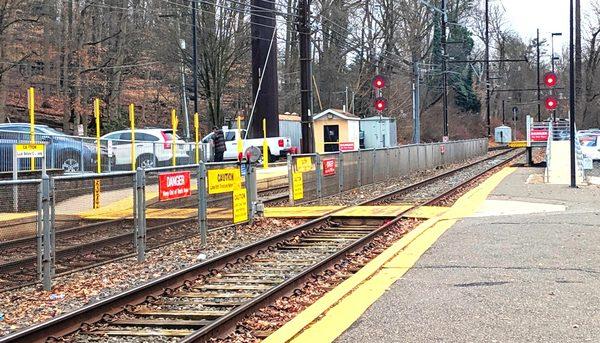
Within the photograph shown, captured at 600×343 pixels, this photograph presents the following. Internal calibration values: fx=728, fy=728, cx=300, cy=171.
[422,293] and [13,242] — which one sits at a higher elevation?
[13,242]

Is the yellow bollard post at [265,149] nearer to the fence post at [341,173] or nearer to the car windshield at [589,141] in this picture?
the fence post at [341,173]

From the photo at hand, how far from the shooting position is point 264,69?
3594 centimetres

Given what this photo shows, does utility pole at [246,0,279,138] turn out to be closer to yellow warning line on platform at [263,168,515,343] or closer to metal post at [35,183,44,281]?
A: yellow warning line on platform at [263,168,515,343]

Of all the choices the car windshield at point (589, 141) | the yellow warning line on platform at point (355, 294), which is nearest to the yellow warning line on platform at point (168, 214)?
the yellow warning line on platform at point (355, 294)

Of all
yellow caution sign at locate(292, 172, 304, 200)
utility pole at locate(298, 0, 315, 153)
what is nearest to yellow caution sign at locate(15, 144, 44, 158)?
yellow caution sign at locate(292, 172, 304, 200)

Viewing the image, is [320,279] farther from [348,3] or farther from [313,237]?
[348,3]

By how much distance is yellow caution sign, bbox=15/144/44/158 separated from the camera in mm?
16359

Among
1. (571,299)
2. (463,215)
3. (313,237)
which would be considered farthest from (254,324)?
(463,215)

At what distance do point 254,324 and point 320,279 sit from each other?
254 cm

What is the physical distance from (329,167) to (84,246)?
437 inches

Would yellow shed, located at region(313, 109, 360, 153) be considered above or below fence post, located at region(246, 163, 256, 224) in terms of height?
above

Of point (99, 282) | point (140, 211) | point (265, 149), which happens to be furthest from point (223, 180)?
point (265, 149)

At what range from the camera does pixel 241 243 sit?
12828 millimetres

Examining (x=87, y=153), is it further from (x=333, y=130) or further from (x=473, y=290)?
(x=333, y=130)
